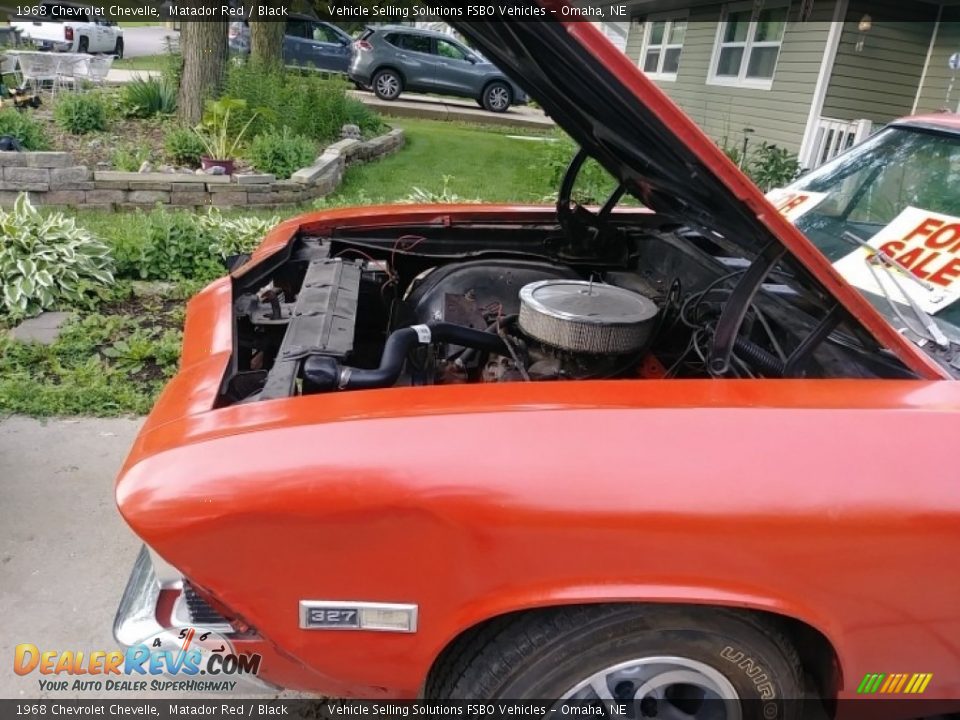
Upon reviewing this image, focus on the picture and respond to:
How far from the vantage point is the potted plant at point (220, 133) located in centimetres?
766

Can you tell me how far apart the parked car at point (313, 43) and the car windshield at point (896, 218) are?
53.3 feet

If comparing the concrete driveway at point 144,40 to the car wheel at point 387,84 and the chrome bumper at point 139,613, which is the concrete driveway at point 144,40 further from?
the chrome bumper at point 139,613

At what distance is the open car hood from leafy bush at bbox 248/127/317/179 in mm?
6121

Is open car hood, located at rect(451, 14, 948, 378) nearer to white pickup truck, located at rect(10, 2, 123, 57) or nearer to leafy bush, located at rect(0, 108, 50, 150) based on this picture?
leafy bush, located at rect(0, 108, 50, 150)

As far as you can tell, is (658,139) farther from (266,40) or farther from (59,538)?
(266,40)

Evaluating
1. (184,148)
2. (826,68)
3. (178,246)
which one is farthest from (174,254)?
(826,68)

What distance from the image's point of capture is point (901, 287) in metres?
2.09

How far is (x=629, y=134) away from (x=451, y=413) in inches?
36.8

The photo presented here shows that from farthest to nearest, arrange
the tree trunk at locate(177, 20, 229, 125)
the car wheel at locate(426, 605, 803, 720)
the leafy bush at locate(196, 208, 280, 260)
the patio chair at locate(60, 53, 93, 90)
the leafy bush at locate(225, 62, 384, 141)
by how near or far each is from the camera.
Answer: the patio chair at locate(60, 53, 93, 90) < the leafy bush at locate(225, 62, 384, 141) < the tree trunk at locate(177, 20, 229, 125) < the leafy bush at locate(196, 208, 280, 260) < the car wheel at locate(426, 605, 803, 720)

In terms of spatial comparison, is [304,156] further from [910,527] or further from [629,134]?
[910,527]

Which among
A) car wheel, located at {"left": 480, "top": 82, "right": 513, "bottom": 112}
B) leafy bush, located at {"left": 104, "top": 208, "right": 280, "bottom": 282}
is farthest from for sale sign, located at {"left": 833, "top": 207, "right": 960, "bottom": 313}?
car wheel, located at {"left": 480, "top": 82, "right": 513, "bottom": 112}

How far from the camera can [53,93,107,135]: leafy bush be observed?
337 inches

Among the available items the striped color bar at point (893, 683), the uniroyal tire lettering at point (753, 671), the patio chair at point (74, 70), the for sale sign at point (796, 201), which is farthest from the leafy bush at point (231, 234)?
the patio chair at point (74, 70)

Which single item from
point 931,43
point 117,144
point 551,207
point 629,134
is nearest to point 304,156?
point 117,144
